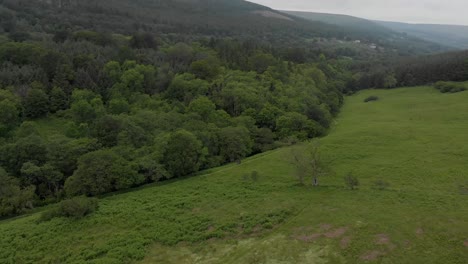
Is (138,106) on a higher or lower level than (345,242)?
lower

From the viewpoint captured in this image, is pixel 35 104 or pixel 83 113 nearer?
pixel 83 113

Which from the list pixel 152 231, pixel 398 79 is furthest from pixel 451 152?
pixel 398 79

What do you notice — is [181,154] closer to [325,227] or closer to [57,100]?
[325,227]

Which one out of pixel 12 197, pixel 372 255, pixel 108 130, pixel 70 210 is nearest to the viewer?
pixel 372 255

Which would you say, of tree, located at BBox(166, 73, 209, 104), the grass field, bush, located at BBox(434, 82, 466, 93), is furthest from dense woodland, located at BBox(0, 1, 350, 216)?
bush, located at BBox(434, 82, 466, 93)

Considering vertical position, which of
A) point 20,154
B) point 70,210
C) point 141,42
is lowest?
point 70,210

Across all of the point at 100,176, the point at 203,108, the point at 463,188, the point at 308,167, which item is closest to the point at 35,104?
the point at 203,108
